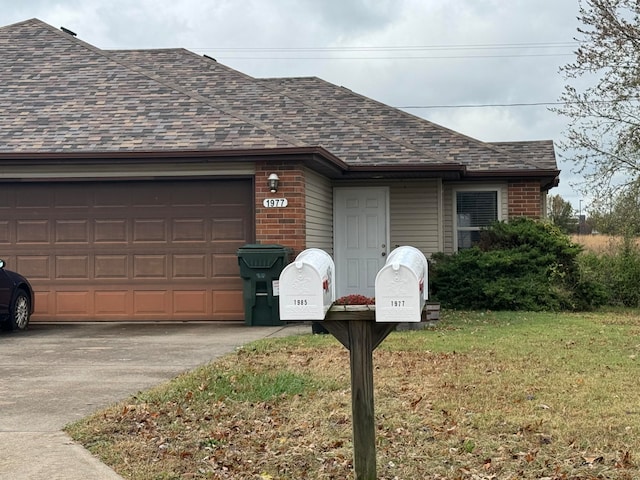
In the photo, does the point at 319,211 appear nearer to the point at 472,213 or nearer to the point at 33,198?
the point at 472,213

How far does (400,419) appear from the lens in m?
5.92

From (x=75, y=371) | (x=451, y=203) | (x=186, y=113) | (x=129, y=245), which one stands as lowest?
(x=75, y=371)

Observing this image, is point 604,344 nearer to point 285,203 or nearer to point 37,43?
point 285,203

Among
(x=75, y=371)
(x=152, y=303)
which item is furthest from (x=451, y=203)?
(x=75, y=371)

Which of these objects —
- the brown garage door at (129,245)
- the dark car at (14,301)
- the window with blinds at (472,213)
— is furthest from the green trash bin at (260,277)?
the window with blinds at (472,213)

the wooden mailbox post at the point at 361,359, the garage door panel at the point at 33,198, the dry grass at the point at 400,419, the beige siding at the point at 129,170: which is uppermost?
the beige siding at the point at 129,170

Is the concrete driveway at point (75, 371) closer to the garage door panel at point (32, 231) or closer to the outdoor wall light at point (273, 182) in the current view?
the garage door panel at point (32, 231)

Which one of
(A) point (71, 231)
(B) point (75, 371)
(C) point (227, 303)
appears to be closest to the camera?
(B) point (75, 371)

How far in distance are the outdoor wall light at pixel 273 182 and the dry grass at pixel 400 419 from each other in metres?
3.91

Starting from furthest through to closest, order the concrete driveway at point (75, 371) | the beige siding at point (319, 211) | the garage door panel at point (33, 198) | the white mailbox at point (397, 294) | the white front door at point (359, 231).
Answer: the white front door at point (359, 231) < the beige siding at point (319, 211) < the garage door panel at point (33, 198) < the concrete driveway at point (75, 371) < the white mailbox at point (397, 294)

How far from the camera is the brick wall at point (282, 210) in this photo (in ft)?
40.9

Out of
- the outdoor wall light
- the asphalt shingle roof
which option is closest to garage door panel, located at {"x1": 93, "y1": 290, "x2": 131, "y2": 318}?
the asphalt shingle roof

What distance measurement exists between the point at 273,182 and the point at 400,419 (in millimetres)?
6943

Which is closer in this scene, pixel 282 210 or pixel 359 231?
pixel 282 210
